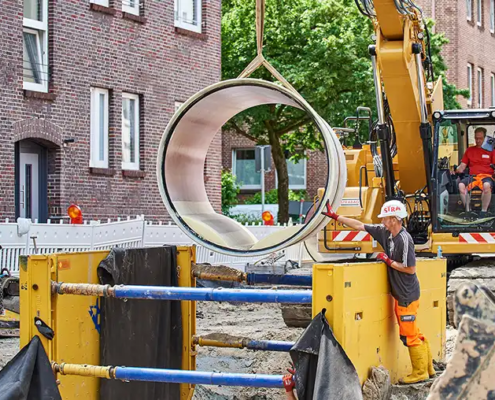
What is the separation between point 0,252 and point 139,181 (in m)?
7.27

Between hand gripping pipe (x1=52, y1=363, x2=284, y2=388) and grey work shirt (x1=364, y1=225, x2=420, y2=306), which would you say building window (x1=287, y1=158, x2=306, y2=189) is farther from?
hand gripping pipe (x1=52, y1=363, x2=284, y2=388)

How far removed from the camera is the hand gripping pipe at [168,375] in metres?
Answer: 6.05

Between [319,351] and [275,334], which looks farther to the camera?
[275,334]

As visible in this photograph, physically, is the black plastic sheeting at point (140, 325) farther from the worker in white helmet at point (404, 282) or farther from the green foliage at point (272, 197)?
the green foliage at point (272, 197)

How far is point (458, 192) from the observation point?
1298 centimetres

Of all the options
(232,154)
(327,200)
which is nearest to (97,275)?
(327,200)

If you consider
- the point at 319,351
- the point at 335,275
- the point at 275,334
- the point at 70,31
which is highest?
the point at 70,31

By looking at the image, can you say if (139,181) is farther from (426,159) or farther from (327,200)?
(327,200)

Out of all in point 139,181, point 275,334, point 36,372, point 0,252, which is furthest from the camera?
point 139,181

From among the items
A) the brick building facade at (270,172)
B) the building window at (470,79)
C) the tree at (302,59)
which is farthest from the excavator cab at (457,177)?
the building window at (470,79)

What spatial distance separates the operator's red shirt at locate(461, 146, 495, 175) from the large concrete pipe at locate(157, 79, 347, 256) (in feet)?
17.0

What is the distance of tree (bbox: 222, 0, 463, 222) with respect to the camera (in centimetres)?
2831

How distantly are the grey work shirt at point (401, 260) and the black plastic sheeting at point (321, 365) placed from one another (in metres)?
1.96

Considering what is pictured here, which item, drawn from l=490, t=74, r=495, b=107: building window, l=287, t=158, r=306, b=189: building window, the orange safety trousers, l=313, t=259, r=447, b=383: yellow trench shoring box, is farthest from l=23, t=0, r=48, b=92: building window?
l=490, t=74, r=495, b=107: building window
